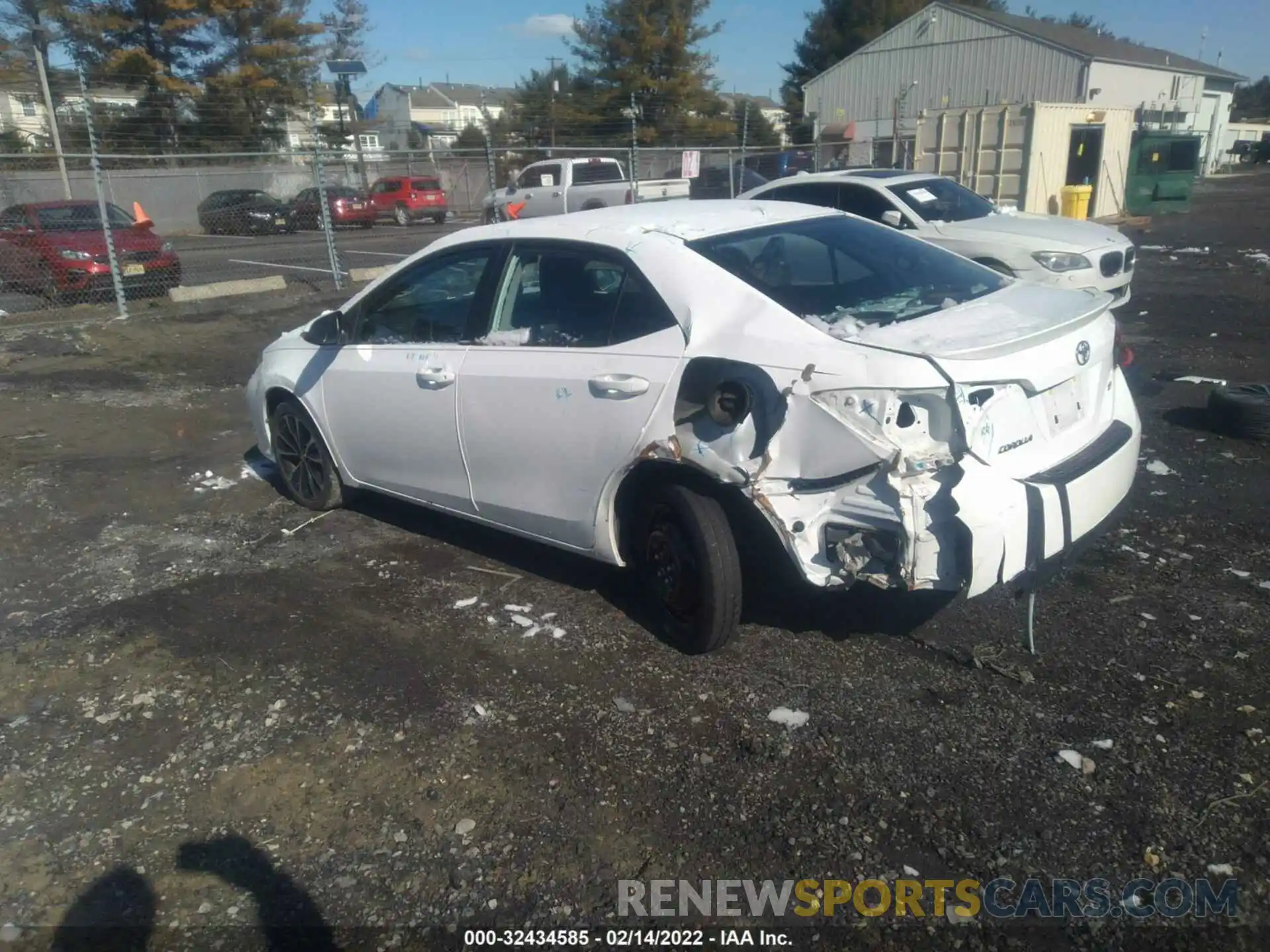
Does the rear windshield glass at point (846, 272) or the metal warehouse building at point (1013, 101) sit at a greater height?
the metal warehouse building at point (1013, 101)

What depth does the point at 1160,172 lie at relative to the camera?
2605cm

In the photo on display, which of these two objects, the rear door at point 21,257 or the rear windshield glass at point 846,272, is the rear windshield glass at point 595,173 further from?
the rear windshield glass at point 846,272

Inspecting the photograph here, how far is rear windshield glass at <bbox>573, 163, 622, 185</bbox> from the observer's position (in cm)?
2292

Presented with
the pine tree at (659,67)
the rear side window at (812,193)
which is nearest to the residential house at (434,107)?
the pine tree at (659,67)

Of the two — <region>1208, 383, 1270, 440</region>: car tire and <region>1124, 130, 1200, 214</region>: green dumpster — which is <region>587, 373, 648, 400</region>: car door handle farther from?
<region>1124, 130, 1200, 214</region>: green dumpster

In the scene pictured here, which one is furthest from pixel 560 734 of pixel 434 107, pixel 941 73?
pixel 434 107

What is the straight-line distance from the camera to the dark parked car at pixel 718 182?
22031 millimetres

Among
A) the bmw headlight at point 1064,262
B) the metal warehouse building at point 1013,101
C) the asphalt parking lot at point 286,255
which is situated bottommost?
the asphalt parking lot at point 286,255

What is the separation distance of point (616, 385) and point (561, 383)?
315 millimetres

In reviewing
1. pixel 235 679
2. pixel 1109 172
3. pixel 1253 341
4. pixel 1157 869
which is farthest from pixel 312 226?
pixel 1157 869

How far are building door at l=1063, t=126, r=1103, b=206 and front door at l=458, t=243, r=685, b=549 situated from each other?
70.7 feet

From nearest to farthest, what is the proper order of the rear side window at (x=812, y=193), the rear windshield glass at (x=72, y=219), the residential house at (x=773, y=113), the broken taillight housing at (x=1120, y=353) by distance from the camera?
1. the broken taillight housing at (x=1120, y=353)
2. the rear side window at (x=812, y=193)
3. the rear windshield glass at (x=72, y=219)
4. the residential house at (x=773, y=113)

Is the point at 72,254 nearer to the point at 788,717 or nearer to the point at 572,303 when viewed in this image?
the point at 572,303

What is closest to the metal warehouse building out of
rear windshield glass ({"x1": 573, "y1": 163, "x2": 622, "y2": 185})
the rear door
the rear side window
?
rear windshield glass ({"x1": 573, "y1": 163, "x2": 622, "y2": 185})
